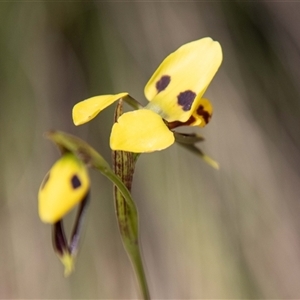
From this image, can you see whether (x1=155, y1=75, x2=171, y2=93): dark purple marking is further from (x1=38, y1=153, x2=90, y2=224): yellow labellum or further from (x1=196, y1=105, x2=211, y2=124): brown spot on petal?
(x1=38, y1=153, x2=90, y2=224): yellow labellum

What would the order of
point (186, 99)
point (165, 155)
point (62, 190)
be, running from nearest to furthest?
point (62, 190)
point (186, 99)
point (165, 155)

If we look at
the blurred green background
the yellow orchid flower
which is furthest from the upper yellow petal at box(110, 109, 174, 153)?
the blurred green background

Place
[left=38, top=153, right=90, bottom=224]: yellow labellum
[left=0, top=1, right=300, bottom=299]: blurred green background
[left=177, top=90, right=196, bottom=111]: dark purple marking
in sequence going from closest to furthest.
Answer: [left=38, top=153, right=90, bottom=224]: yellow labellum < [left=177, top=90, right=196, bottom=111]: dark purple marking < [left=0, top=1, right=300, bottom=299]: blurred green background

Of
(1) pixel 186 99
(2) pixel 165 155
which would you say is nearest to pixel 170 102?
(1) pixel 186 99

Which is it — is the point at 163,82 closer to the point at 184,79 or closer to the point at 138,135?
the point at 184,79

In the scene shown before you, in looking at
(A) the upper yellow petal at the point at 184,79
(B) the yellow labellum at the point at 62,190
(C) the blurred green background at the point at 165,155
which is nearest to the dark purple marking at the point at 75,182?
(B) the yellow labellum at the point at 62,190

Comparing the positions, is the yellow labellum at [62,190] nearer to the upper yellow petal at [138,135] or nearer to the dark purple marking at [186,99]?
the upper yellow petal at [138,135]
